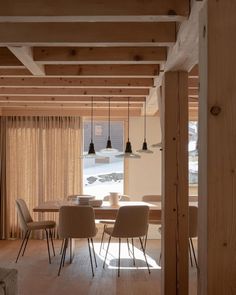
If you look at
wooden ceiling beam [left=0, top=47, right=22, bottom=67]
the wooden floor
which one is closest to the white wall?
the wooden floor

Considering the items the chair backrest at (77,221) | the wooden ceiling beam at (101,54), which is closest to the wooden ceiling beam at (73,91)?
the chair backrest at (77,221)

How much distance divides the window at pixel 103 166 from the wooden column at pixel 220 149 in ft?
19.5

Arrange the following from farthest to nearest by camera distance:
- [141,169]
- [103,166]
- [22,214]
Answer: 1. [103,166]
2. [141,169]
3. [22,214]

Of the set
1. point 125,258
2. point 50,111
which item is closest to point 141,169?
point 50,111

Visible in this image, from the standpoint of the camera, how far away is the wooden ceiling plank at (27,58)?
310 centimetres

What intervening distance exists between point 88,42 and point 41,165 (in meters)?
4.67

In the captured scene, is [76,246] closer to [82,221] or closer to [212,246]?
[82,221]

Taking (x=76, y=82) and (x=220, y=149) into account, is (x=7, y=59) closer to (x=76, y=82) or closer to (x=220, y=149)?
(x=76, y=82)

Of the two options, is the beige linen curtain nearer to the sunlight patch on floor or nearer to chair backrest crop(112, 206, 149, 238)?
the sunlight patch on floor

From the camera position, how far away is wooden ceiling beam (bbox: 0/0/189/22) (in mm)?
2234

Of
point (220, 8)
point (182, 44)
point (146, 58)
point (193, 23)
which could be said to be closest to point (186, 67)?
point (146, 58)

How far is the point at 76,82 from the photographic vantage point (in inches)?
181

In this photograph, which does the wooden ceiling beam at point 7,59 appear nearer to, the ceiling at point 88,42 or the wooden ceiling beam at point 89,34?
the ceiling at point 88,42

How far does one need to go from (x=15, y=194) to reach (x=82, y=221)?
271 centimetres
